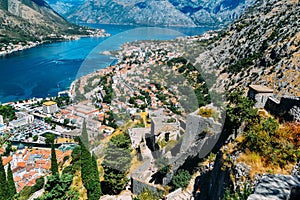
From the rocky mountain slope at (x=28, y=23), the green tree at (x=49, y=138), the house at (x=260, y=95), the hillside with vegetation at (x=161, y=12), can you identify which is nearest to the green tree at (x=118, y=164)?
the house at (x=260, y=95)

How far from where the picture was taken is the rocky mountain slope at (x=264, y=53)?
1398 cm

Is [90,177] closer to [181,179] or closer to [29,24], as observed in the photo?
[181,179]

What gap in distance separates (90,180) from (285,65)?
38.1 feet

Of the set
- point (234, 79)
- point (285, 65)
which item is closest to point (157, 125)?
point (285, 65)

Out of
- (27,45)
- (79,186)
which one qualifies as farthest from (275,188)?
(27,45)

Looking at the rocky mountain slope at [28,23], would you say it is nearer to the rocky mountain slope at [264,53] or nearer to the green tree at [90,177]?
the rocky mountain slope at [264,53]

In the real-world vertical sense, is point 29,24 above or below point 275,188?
above

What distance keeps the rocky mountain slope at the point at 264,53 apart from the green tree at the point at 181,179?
657cm

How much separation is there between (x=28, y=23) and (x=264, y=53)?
91424 mm

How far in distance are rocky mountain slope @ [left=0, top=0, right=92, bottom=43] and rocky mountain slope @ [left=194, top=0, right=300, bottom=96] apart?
213ft

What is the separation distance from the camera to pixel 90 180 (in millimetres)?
8930

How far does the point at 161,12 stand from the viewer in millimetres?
151375

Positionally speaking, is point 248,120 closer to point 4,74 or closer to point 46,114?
point 46,114

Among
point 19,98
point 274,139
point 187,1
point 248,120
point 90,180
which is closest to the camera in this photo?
point 274,139
